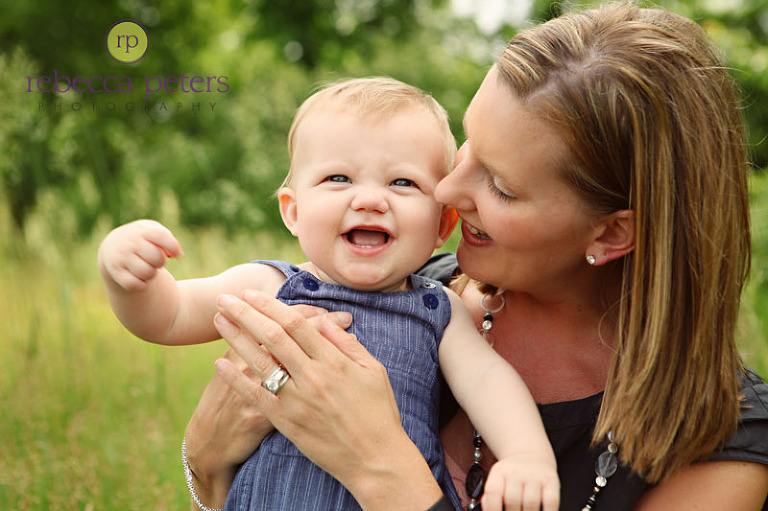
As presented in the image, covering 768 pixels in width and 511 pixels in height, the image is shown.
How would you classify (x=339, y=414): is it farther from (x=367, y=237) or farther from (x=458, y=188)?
(x=458, y=188)

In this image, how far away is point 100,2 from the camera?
11.9 m

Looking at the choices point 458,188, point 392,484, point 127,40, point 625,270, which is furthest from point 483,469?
point 127,40

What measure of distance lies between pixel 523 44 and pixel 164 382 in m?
2.64

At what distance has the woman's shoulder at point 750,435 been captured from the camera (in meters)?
1.71

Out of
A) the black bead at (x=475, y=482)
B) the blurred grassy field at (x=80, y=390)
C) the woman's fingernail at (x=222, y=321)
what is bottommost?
the blurred grassy field at (x=80, y=390)

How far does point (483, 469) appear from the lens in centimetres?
194

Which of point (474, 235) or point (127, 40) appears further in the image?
point (127, 40)

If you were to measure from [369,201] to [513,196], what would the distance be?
1.11 ft

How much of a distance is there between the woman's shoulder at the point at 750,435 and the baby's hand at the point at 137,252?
1.29m

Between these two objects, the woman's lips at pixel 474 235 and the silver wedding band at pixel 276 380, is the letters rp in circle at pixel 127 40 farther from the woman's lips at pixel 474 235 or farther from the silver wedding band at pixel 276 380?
the silver wedding band at pixel 276 380

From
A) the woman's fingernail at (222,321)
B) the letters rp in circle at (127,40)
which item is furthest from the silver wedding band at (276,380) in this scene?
the letters rp in circle at (127,40)

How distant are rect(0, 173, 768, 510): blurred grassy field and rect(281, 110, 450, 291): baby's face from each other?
61.5 inches

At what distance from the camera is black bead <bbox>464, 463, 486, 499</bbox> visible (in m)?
1.89

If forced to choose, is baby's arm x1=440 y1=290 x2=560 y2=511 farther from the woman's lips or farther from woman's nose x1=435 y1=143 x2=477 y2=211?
woman's nose x1=435 y1=143 x2=477 y2=211
